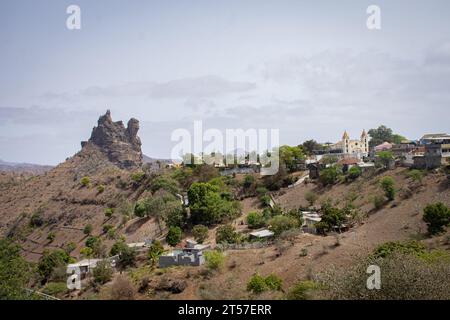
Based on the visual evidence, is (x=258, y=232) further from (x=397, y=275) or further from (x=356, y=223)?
(x=397, y=275)

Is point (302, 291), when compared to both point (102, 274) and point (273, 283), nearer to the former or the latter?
point (273, 283)

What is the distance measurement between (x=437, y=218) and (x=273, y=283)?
1151 centimetres

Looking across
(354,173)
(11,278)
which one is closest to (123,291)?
(11,278)

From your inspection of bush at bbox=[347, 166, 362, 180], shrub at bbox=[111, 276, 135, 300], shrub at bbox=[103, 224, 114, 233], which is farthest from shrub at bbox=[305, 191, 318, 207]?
shrub at bbox=[103, 224, 114, 233]

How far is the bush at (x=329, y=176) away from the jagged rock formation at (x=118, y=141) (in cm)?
5332

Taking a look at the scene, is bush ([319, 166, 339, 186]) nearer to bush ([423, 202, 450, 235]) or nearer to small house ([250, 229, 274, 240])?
small house ([250, 229, 274, 240])

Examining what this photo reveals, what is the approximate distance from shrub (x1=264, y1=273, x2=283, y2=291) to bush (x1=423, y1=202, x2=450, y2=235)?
1053 centimetres

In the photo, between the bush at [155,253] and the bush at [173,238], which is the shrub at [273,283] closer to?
the bush at [155,253]

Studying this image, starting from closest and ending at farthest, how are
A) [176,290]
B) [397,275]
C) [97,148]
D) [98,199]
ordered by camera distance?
[397,275], [176,290], [98,199], [97,148]

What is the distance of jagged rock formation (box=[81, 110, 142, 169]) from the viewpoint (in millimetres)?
85269

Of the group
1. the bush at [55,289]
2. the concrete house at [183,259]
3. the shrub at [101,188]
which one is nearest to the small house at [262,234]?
the concrete house at [183,259]
